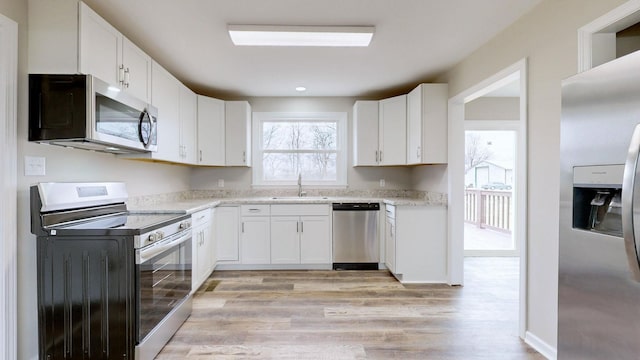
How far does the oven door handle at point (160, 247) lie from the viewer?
1.82 m

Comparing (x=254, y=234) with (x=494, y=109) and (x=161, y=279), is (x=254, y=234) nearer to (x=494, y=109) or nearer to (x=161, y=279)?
(x=161, y=279)

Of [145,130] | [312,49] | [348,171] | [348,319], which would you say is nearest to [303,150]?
[348,171]

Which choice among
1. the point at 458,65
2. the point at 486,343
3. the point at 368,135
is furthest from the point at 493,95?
the point at 486,343

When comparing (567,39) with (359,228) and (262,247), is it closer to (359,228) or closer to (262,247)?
(359,228)

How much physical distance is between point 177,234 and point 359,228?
2262 millimetres

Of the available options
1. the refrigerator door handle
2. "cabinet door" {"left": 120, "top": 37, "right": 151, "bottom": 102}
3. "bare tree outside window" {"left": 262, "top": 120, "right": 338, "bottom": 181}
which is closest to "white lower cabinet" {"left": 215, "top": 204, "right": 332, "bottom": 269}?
"bare tree outside window" {"left": 262, "top": 120, "right": 338, "bottom": 181}

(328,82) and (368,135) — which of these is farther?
(368,135)

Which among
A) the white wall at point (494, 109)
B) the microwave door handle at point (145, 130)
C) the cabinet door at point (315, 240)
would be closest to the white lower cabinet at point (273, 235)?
the cabinet door at point (315, 240)

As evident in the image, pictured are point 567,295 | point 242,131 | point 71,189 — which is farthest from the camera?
point 242,131

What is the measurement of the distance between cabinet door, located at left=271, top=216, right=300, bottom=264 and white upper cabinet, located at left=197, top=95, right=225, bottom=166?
115 centimetres

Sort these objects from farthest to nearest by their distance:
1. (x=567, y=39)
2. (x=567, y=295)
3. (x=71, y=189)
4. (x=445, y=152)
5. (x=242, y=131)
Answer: (x=242, y=131) < (x=445, y=152) < (x=71, y=189) < (x=567, y=39) < (x=567, y=295)

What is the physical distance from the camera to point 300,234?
3914 millimetres

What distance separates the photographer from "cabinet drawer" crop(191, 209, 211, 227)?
2974 millimetres

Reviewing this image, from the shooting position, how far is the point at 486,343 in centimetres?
224
